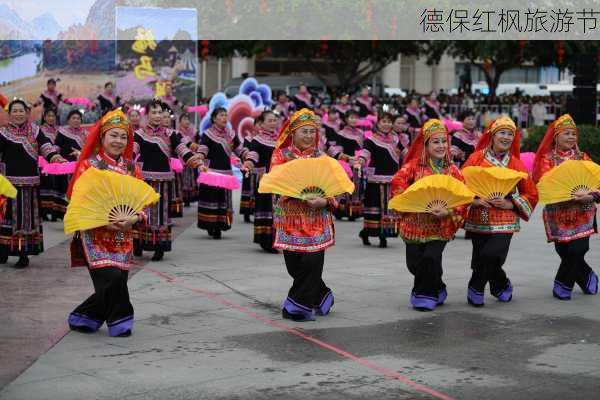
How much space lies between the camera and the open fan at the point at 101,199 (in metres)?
7.64

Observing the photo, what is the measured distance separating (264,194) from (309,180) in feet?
14.4

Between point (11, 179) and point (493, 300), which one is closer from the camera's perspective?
point (493, 300)

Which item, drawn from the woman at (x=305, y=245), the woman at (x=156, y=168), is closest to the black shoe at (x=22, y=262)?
the woman at (x=156, y=168)

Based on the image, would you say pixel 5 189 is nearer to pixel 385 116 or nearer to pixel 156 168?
pixel 156 168

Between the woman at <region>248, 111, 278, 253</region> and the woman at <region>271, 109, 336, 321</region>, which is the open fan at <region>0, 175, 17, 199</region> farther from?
the woman at <region>248, 111, 278, 253</region>

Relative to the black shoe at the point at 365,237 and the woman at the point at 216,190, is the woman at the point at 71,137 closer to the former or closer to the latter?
the woman at the point at 216,190

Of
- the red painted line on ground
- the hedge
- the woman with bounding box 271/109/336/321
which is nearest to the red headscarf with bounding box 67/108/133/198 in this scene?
the woman with bounding box 271/109/336/321

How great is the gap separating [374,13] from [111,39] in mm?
13913

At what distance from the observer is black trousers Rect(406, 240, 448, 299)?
350 inches

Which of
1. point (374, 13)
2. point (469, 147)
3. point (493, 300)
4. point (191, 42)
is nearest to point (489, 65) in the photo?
point (374, 13)

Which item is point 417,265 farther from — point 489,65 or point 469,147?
point 489,65

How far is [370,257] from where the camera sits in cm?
1237

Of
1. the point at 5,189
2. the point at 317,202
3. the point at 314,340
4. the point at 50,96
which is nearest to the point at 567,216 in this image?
the point at 317,202

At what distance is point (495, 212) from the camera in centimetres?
912
